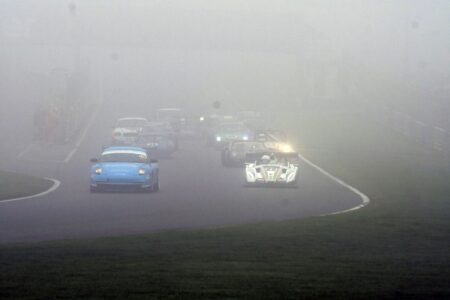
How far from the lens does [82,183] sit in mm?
34844

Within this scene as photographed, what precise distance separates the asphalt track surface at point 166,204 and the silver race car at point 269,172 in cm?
49

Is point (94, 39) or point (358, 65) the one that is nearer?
point (94, 39)

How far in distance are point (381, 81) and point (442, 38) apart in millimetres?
12339

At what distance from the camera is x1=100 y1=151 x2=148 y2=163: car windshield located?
3294 centimetres

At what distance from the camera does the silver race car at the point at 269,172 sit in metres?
34.3

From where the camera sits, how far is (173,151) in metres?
49.9

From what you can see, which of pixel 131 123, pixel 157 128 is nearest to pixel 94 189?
pixel 157 128

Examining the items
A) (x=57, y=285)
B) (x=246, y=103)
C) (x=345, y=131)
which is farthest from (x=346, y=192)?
(x=246, y=103)

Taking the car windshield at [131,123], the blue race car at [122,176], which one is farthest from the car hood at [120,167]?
the car windshield at [131,123]

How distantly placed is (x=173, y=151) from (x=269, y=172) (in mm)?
15963

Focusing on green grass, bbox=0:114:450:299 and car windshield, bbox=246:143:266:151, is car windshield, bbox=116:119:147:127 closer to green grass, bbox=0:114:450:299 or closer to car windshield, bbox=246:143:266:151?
car windshield, bbox=246:143:266:151

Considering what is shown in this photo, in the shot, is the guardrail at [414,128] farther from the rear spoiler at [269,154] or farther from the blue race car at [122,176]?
the blue race car at [122,176]

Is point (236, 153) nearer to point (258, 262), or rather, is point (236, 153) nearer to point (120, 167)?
point (120, 167)

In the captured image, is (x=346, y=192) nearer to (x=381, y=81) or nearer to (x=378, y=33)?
(x=381, y=81)
